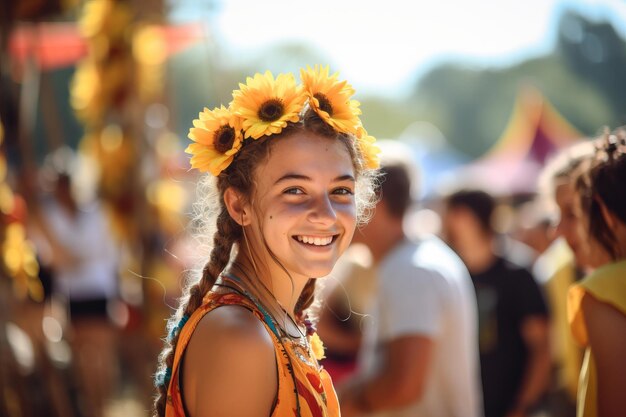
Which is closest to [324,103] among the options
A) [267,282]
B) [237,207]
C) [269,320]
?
[237,207]

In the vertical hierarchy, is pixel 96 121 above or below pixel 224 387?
above

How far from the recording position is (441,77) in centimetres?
6544

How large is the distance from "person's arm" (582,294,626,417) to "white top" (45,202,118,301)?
4.87 metres

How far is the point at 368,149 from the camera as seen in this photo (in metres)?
2.31

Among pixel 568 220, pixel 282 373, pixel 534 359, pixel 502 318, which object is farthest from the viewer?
pixel 502 318

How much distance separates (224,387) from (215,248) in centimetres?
50

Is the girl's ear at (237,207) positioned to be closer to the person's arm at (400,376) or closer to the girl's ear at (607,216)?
the girl's ear at (607,216)

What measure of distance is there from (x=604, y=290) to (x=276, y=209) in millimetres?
943

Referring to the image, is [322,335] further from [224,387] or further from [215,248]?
[224,387]

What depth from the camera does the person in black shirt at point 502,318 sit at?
482cm

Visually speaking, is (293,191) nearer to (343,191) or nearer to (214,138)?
(343,191)

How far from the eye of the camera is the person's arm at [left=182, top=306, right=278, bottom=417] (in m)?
1.78

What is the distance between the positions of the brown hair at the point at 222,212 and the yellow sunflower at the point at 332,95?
0.04 metres

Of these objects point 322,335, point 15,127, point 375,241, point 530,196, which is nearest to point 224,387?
A: point 375,241
